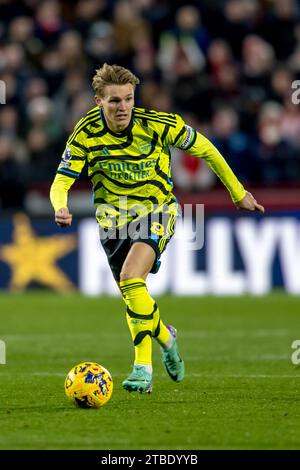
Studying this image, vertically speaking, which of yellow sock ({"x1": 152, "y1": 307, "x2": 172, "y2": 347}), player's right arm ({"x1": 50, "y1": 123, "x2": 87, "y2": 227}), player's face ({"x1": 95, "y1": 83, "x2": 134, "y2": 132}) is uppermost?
player's face ({"x1": 95, "y1": 83, "x2": 134, "y2": 132})

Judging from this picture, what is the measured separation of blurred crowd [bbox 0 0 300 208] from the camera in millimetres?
17250

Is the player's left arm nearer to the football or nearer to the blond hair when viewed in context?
the blond hair

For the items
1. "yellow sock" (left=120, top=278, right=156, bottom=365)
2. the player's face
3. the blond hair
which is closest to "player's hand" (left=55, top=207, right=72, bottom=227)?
"yellow sock" (left=120, top=278, right=156, bottom=365)

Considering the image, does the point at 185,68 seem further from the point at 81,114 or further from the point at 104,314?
the point at 104,314

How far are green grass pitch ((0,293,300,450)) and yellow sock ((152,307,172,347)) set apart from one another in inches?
13.7

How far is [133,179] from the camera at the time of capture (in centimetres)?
820

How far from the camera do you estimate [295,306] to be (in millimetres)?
15273

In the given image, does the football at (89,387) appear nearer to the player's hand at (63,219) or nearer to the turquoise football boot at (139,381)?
the turquoise football boot at (139,381)

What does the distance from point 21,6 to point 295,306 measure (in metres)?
7.88

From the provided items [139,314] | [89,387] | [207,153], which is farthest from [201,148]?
[89,387]

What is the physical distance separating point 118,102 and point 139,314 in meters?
1.41

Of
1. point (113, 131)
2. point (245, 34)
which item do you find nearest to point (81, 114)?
point (245, 34)

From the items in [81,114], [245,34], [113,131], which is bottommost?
[113,131]

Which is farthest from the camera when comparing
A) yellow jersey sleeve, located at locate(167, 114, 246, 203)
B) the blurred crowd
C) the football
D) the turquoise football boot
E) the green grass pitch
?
the blurred crowd
